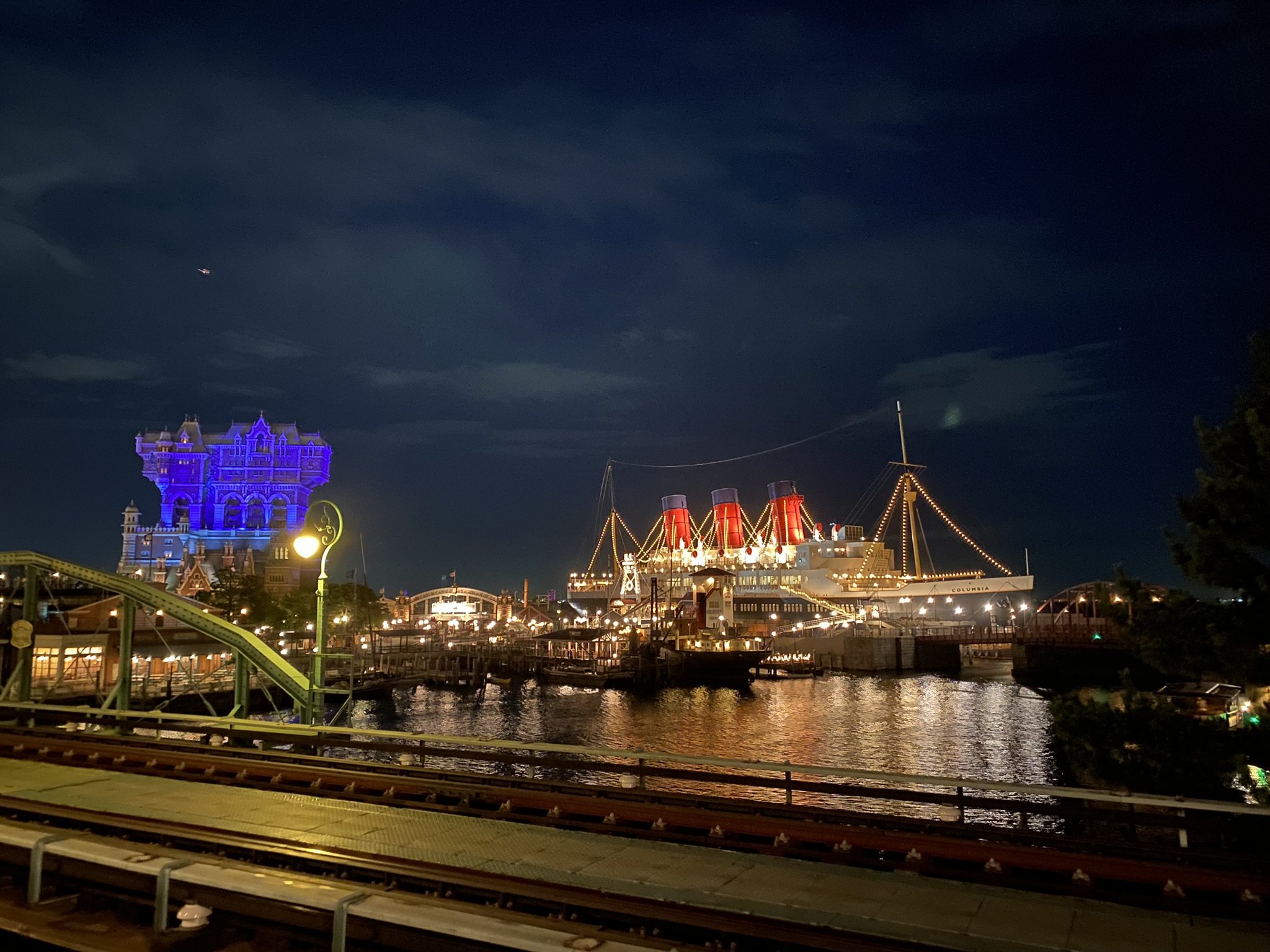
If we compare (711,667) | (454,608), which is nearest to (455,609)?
(454,608)

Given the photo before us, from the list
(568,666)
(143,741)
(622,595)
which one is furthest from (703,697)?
(622,595)

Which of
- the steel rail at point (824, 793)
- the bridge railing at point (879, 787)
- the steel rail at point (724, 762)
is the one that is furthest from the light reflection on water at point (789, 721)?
the steel rail at point (724, 762)

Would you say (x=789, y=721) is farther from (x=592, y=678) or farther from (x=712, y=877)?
(x=712, y=877)

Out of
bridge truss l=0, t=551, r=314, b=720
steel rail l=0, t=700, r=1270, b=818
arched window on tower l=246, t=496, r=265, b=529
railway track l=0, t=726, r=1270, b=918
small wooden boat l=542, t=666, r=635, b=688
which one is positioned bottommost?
small wooden boat l=542, t=666, r=635, b=688

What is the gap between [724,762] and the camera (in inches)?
466

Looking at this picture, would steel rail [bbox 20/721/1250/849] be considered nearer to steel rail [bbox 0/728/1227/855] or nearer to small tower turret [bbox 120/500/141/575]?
steel rail [bbox 0/728/1227/855]

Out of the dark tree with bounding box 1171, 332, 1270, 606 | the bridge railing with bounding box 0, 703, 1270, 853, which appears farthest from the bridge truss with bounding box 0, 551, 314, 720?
the dark tree with bounding box 1171, 332, 1270, 606

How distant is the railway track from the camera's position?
888cm

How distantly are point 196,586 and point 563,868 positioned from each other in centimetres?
10168

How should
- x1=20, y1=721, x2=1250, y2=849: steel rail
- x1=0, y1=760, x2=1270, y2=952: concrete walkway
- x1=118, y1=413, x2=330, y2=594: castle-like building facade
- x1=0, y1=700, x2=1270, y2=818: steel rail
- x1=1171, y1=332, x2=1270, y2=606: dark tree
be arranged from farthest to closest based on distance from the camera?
x1=118, y1=413, x2=330, y2=594: castle-like building facade
x1=1171, y1=332, x2=1270, y2=606: dark tree
x1=20, y1=721, x2=1250, y2=849: steel rail
x1=0, y1=700, x2=1270, y2=818: steel rail
x1=0, y1=760, x2=1270, y2=952: concrete walkway

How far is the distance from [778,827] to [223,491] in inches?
6166

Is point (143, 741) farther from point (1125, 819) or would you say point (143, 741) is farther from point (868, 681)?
point (868, 681)

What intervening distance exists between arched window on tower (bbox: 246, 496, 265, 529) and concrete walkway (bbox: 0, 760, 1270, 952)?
484ft

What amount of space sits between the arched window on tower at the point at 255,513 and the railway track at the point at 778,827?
14257 centimetres
